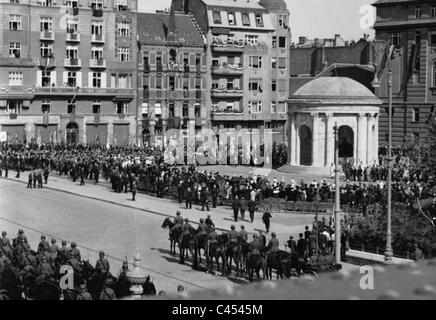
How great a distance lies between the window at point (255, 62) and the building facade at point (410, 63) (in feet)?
47.2

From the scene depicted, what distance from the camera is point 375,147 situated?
59.6 meters

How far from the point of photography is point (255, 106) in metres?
90.9

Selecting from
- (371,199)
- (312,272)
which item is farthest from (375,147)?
(312,272)

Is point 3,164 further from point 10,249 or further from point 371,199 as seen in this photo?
point 10,249

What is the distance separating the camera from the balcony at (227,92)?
8731cm

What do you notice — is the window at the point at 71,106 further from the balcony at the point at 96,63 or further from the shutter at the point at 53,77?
the balcony at the point at 96,63

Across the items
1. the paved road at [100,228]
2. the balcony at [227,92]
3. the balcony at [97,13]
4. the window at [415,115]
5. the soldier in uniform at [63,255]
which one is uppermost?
the balcony at [97,13]

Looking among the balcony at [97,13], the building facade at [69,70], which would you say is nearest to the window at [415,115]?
the building facade at [69,70]

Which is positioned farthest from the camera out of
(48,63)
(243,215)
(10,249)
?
(48,63)

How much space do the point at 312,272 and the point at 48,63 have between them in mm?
52987

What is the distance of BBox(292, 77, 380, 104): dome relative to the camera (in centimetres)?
5769

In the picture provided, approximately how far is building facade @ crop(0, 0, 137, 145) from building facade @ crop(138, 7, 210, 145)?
1.71 meters

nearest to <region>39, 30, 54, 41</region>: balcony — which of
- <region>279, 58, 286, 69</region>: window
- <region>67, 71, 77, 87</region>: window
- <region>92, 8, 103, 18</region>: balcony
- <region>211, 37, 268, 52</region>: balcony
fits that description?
<region>67, 71, 77, 87</region>: window

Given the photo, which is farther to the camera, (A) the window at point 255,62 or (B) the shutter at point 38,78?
(A) the window at point 255,62
